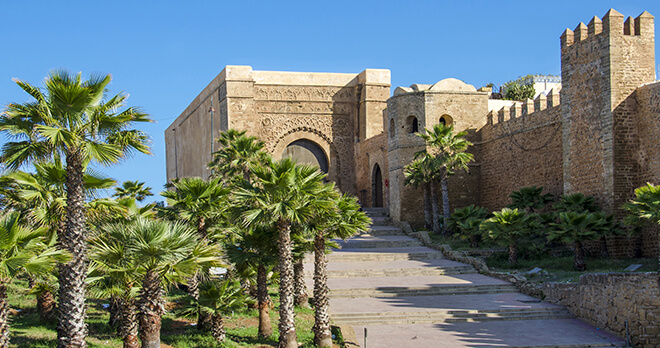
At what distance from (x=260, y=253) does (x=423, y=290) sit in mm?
4426

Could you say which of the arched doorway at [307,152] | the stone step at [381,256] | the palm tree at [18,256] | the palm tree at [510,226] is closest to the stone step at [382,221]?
the stone step at [381,256]

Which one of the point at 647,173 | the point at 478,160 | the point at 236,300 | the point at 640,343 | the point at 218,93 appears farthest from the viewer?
the point at 218,93

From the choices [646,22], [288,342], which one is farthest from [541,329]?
[646,22]

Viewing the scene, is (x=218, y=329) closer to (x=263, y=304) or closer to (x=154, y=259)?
(x=263, y=304)

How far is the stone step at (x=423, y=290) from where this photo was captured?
1410 cm

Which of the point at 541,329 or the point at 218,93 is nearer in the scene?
the point at 541,329

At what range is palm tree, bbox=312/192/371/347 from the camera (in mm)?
10812

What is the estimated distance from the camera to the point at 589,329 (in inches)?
450

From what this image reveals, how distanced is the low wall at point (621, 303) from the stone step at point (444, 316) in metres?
0.54

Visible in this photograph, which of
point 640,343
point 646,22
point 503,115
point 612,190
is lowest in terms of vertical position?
point 640,343

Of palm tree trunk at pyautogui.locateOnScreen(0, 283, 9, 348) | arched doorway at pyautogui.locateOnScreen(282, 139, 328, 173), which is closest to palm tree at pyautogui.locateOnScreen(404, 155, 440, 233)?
arched doorway at pyautogui.locateOnScreen(282, 139, 328, 173)

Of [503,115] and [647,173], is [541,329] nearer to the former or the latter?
[647,173]

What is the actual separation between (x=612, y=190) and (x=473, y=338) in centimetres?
599

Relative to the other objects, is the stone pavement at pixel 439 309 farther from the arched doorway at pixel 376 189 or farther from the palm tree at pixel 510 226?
the arched doorway at pixel 376 189
